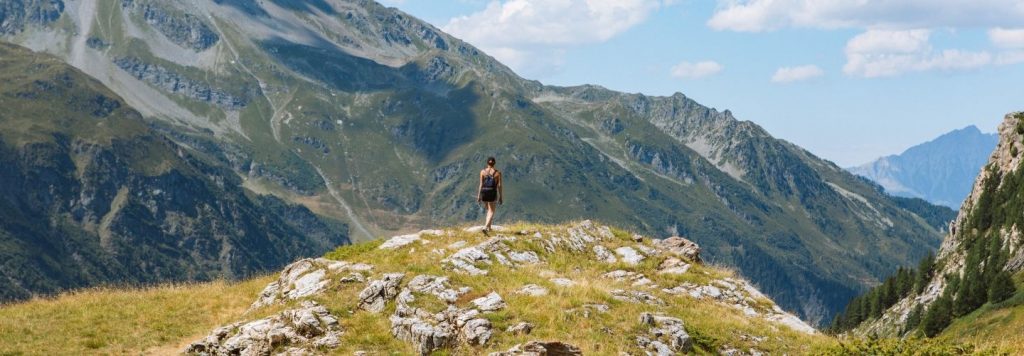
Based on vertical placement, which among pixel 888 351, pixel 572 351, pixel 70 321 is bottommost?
pixel 70 321

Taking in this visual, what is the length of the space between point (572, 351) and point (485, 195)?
16.3 metres

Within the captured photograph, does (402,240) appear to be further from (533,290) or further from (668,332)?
(668,332)

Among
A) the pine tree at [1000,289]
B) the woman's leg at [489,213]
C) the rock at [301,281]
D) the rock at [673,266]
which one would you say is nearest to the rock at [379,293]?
the rock at [301,281]

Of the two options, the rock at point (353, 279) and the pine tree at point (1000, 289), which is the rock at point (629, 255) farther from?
the pine tree at point (1000, 289)

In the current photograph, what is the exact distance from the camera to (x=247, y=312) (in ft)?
105

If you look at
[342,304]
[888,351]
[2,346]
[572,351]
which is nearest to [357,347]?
[342,304]

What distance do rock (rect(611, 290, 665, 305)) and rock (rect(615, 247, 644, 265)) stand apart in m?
7.15

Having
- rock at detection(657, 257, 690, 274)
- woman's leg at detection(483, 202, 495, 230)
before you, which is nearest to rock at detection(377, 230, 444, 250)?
woman's leg at detection(483, 202, 495, 230)

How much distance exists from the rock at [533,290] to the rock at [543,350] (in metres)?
5.52

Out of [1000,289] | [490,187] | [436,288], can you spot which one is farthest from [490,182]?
[1000,289]

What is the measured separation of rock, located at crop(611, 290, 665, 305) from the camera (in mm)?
30877

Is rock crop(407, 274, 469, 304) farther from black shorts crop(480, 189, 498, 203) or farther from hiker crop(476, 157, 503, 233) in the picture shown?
hiker crop(476, 157, 503, 233)

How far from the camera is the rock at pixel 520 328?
25812mm

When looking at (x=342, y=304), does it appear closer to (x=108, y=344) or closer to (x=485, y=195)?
(x=108, y=344)
